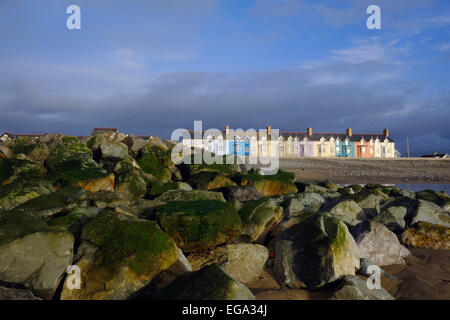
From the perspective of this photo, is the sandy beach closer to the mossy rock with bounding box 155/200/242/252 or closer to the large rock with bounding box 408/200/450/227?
the large rock with bounding box 408/200/450/227

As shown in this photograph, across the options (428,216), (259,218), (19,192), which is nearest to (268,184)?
(428,216)

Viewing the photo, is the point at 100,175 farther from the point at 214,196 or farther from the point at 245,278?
the point at 245,278

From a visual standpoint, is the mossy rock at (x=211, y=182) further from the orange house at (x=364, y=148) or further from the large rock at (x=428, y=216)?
the orange house at (x=364, y=148)

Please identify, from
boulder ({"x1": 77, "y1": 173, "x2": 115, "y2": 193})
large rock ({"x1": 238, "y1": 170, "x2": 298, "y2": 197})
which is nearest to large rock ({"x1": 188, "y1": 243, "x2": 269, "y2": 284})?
boulder ({"x1": 77, "y1": 173, "x2": 115, "y2": 193})

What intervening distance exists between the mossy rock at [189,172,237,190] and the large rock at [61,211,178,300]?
6.73 m

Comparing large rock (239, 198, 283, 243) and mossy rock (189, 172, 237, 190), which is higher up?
mossy rock (189, 172, 237, 190)

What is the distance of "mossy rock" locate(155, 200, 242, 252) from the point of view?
5.79 m

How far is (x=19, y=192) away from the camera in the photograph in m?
8.08

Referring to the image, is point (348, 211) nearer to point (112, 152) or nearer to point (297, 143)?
point (112, 152)
